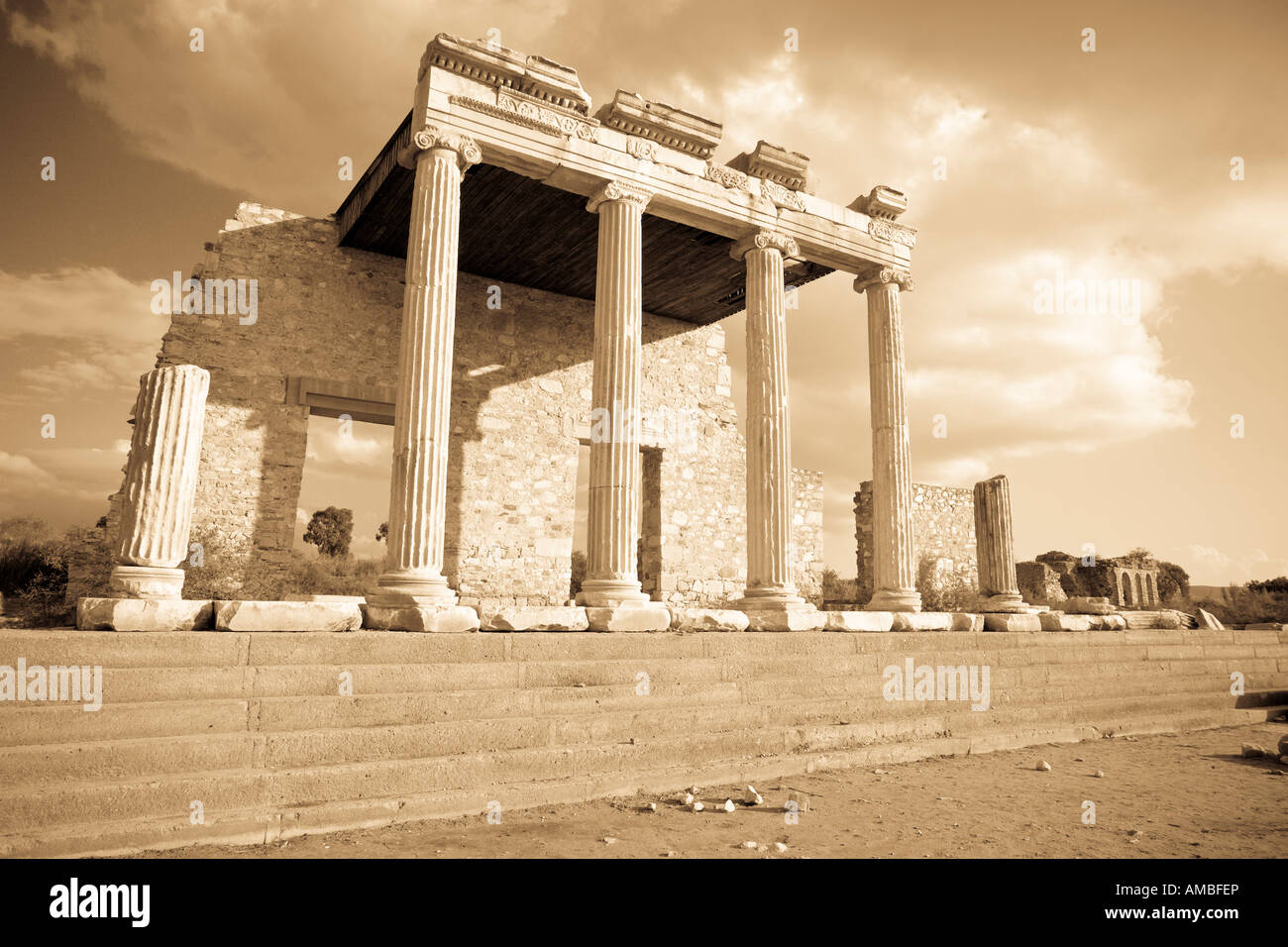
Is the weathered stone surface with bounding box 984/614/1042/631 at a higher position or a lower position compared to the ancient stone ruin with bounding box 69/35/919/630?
lower

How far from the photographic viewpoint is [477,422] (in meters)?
13.0

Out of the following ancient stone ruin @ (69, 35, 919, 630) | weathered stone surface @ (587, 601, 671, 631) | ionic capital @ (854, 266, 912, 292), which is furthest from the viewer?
ionic capital @ (854, 266, 912, 292)

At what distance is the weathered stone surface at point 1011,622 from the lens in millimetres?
10383

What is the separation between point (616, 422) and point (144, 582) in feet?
16.9

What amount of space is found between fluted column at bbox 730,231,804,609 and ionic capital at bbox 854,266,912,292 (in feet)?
5.85

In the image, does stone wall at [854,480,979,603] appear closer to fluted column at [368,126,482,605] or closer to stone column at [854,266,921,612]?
stone column at [854,266,921,612]

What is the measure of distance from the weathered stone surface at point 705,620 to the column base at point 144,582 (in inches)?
193

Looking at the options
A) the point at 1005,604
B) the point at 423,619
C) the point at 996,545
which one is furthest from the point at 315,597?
the point at 996,545

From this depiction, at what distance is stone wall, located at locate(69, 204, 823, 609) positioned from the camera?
36.2 ft

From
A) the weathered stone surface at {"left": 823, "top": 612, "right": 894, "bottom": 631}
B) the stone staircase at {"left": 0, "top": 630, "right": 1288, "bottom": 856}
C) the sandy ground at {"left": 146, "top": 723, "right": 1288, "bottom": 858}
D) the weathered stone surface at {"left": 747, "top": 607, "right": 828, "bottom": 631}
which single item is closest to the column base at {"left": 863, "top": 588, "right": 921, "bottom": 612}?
the weathered stone surface at {"left": 823, "top": 612, "right": 894, "bottom": 631}

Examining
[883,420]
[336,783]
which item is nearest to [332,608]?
[336,783]

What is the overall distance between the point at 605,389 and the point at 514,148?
3.21 m

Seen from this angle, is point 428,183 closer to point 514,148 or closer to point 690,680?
point 514,148

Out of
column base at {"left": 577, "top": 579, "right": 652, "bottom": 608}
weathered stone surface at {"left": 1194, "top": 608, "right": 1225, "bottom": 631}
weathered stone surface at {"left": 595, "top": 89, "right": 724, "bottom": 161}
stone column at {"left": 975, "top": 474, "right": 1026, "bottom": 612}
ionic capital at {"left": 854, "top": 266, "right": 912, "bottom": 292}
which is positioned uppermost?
weathered stone surface at {"left": 595, "top": 89, "right": 724, "bottom": 161}
